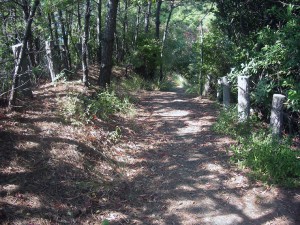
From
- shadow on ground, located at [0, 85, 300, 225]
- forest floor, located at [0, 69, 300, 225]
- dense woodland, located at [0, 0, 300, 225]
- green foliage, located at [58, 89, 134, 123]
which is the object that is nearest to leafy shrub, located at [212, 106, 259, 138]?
dense woodland, located at [0, 0, 300, 225]

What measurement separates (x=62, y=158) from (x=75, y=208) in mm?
1061

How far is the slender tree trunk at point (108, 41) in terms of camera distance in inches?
352

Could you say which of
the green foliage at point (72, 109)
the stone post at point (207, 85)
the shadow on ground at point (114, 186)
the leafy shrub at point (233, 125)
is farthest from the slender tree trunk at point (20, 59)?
the stone post at point (207, 85)

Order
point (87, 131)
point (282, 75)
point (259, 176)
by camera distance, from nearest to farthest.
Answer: point (259, 176) → point (87, 131) → point (282, 75)

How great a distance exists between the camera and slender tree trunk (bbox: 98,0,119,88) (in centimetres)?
894

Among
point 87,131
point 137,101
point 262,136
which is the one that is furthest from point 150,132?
point 137,101

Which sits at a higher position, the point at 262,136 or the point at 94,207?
the point at 262,136

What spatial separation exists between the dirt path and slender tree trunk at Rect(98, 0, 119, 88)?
2996 millimetres

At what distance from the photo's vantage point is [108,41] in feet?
29.9

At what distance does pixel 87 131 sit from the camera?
6.09 m

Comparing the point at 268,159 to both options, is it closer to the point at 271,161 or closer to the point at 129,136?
the point at 271,161

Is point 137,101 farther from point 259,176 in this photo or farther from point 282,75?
point 259,176

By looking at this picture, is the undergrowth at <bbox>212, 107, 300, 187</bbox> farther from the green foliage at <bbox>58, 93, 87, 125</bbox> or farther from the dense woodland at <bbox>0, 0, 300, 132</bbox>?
the green foliage at <bbox>58, 93, 87, 125</bbox>

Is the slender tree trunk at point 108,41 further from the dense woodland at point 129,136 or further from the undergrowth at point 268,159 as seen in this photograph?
the undergrowth at point 268,159
